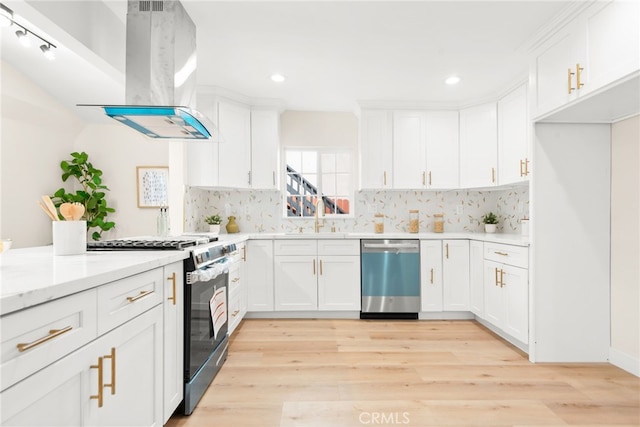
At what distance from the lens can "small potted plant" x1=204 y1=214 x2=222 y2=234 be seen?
3918 mm

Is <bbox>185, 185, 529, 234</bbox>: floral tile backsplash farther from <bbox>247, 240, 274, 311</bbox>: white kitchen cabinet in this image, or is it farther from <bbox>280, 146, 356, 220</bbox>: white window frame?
<bbox>247, 240, 274, 311</bbox>: white kitchen cabinet

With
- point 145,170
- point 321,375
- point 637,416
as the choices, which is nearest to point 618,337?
point 637,416

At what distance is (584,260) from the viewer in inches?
101

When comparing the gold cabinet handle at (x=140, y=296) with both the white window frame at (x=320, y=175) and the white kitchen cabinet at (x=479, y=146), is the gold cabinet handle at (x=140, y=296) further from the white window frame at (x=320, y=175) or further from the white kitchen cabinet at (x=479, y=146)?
the white kitchen cabinet at (x=479, y=146)

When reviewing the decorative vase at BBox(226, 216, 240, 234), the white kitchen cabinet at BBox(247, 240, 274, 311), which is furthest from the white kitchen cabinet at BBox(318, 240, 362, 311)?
the decorative vase at BBox(226, 216, 240, 234)

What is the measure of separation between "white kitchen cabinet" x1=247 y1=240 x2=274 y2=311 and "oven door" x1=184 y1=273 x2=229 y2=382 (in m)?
1.14

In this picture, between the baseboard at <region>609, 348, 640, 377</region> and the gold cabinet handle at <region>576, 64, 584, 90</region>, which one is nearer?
the gold cabinet handle at <region>576, 64, 584, 90</region>

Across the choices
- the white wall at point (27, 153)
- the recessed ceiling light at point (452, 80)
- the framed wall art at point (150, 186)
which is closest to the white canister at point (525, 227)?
the recessed ceiling light at point (452, 80)

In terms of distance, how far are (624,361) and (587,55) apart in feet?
7.05

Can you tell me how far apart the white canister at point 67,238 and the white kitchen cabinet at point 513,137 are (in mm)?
3422

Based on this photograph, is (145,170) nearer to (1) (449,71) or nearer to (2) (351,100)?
(2) (351,100)

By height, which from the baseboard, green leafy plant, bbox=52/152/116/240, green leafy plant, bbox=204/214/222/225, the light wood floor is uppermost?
green leafy plant, bbox=52/152/116/240

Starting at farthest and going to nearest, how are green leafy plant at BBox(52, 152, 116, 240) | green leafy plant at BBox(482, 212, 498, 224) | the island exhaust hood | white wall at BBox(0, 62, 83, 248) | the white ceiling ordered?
green leafy plant at BBox(52, 152, 116, 240), white wall at BBox(0, 62, 83, 248), green leafy plant at BBox(482, 212, 498, 224), the white ceiling, the island exhaust hood

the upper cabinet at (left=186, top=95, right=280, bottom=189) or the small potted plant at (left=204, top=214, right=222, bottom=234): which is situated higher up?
the upper cabinet at (left=186, top=95, right=280, bottom=189)
